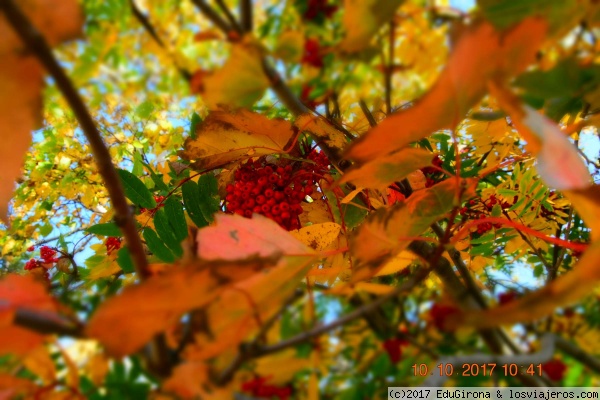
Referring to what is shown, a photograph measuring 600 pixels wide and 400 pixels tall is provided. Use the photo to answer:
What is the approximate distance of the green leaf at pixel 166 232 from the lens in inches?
30.1

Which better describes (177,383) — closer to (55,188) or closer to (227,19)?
(227,19)

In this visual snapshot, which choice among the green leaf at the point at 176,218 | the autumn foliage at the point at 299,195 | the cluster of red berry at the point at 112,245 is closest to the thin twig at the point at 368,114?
the autumn foliage at the point at 299,195

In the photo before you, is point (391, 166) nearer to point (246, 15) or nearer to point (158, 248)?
point (246, 15)

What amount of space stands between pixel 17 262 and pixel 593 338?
1957 millimetres

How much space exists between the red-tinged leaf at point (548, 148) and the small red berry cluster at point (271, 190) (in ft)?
1.34

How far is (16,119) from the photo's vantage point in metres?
0.23

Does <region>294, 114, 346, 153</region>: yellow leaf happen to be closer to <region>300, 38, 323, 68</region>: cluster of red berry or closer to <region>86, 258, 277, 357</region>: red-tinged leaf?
<region>300, 38, 323, 68</region>: cluster of red berry

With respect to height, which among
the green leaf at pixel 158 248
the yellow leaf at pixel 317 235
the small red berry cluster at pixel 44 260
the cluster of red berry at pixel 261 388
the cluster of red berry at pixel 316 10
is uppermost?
the small red berry cluster at pixel 44 260

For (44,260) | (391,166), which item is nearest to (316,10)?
(391,166)

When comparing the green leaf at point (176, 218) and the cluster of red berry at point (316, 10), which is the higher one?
the green leaf at point (176, 218)

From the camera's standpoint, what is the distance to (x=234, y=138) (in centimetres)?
59

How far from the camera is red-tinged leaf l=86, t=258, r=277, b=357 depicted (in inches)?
7.9

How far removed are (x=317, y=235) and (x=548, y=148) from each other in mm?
399
